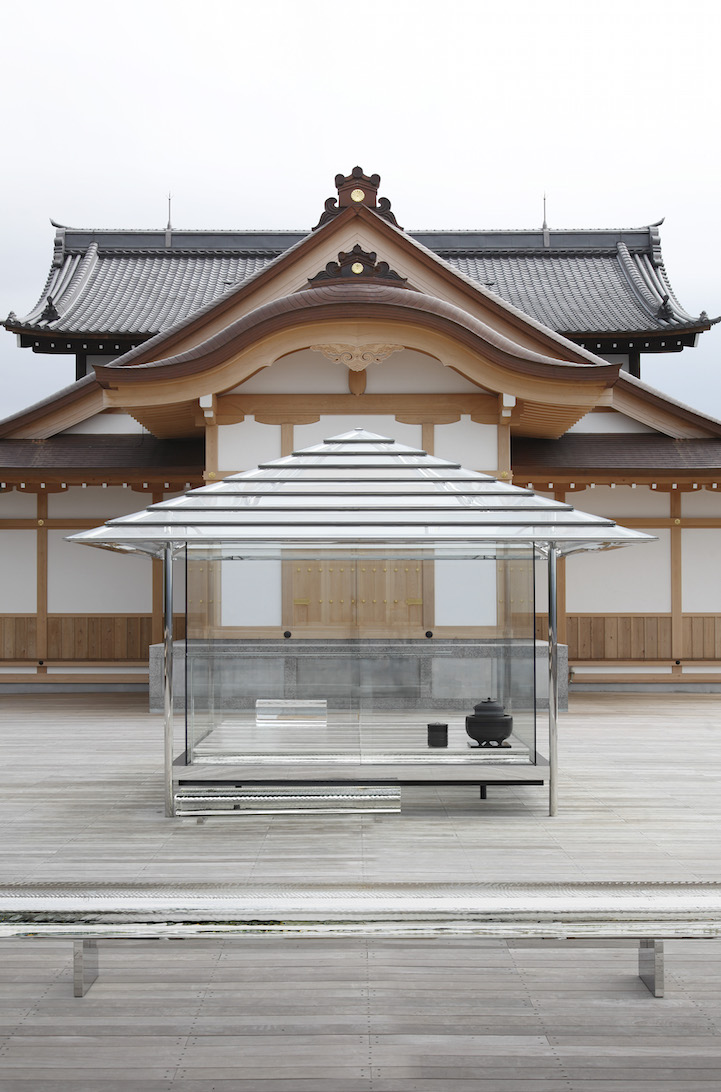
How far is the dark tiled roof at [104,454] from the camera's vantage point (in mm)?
12781

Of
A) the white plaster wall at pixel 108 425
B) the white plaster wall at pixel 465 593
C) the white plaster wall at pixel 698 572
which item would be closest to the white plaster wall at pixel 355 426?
the white plaster wall at pixel 108 425

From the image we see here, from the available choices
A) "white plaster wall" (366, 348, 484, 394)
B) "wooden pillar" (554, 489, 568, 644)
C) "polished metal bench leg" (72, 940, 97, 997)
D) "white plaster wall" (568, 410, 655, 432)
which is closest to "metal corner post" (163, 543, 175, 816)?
"polished metal bench leg" (72, 940, 97, 997)

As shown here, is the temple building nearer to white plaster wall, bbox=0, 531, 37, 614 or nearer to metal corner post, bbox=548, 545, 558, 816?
white plaster wall, bbox=0, 531, 37, 614

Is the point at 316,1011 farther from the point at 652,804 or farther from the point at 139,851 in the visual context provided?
the point at 652,804

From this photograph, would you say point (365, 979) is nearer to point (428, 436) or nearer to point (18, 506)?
point (428, 436)

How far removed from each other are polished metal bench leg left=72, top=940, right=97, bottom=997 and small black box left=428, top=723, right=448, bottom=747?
3832mm

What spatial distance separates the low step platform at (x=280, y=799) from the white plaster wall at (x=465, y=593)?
1.87 m

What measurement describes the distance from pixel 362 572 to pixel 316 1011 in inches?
193

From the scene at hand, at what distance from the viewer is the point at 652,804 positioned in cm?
695

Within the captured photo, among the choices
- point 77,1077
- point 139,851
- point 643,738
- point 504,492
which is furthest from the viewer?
point 643,738

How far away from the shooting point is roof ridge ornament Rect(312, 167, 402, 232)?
1309 centimetres

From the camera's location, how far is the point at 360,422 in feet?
39.2

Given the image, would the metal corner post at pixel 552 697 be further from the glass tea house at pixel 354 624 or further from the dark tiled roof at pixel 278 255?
the dark tiled roof at pixel 278 255

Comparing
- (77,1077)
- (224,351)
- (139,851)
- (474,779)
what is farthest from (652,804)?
(224,351)
